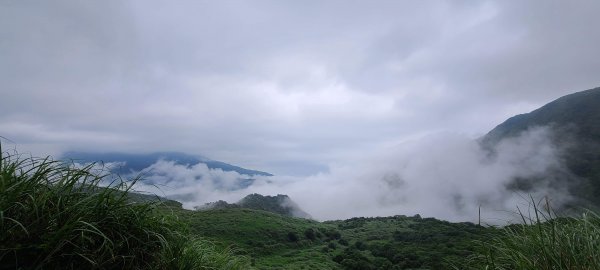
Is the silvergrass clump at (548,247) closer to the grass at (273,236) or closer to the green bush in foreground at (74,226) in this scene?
the green bush in foreground at (74,226)

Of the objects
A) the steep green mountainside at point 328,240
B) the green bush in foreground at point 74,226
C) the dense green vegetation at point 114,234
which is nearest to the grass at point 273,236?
the steep green mountainside at point 328,240

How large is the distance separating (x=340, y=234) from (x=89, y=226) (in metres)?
127

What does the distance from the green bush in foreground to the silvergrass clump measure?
9.71 ft

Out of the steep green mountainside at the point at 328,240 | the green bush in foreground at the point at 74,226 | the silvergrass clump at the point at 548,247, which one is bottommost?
the steep green mountainside at the point at 328,240

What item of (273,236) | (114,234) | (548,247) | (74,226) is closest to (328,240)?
(273,236)

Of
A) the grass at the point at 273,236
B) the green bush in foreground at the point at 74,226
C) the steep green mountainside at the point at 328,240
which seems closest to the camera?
the green bush in foreground at the point at 74,226

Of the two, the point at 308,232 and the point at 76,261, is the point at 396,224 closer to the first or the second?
the point at 308,232

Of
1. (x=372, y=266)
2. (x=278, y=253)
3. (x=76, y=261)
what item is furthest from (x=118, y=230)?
(x=278, y=253)

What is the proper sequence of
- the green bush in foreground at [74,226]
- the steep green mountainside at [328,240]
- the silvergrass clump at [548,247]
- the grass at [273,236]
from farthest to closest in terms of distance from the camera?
the grass at [273,236], the steep green mountainside at [328,240], the silvergrass clump at [548,247], the green bush in foreground at [74,226]

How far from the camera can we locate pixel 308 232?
11706cm

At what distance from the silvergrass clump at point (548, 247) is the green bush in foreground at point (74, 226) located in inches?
117

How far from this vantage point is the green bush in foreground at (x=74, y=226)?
2.75 m

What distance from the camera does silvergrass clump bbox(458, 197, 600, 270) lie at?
3250 millimetres

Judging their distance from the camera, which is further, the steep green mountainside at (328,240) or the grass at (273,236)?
the grass at (273,236)
